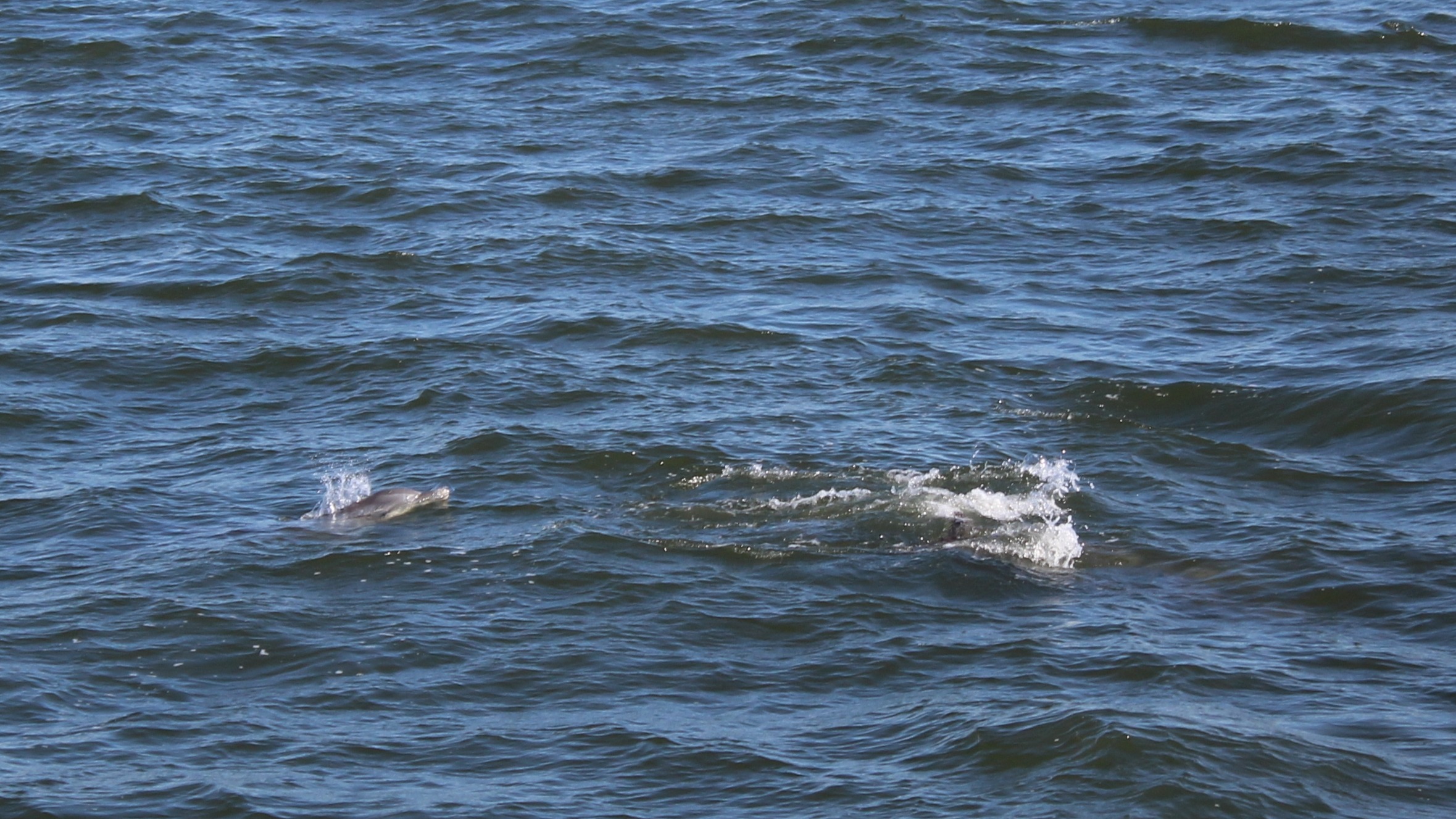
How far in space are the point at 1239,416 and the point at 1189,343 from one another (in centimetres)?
200

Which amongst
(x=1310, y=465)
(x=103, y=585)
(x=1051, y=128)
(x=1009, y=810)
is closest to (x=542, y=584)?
(x=103, y=585)

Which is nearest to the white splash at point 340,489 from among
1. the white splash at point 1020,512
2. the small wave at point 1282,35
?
the white splash at point 1020,512

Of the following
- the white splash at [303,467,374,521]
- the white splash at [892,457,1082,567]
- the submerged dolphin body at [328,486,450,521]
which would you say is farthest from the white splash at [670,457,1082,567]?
the white splash at [303,467,374,521]

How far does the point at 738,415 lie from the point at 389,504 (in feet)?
13.0

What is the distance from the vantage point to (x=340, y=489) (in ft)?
55.6

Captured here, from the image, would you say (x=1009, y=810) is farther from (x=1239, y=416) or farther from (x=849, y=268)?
(x=849, y=268)

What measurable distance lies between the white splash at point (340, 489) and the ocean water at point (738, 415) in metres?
0.07

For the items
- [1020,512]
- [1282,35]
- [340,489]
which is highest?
[1282,35]

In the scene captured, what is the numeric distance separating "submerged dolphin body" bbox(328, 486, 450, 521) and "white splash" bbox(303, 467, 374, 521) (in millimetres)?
156

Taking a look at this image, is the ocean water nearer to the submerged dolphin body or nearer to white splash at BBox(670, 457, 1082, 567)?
white splash at BBox(670, 457, 1082, 567)

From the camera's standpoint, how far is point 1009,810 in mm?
11547

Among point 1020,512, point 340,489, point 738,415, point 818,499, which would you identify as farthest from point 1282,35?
point 340,489

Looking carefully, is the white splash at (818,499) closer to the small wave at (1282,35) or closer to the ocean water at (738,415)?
the ocean water at (738,415)

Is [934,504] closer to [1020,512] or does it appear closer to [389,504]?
[1020,512]
